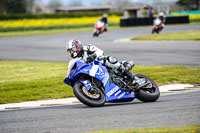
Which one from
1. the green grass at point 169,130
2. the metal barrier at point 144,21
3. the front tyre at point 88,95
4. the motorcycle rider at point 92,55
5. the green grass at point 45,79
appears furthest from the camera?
the metal barrier at point 144,21

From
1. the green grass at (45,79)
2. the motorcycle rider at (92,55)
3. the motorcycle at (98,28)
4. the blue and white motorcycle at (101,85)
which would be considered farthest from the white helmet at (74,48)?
the motorcycle at (98,28)

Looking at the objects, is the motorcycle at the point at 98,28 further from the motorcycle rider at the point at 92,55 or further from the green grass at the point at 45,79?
the motorcycle rider at the point at 92,55

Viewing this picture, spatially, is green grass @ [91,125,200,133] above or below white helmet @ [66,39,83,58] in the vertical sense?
below

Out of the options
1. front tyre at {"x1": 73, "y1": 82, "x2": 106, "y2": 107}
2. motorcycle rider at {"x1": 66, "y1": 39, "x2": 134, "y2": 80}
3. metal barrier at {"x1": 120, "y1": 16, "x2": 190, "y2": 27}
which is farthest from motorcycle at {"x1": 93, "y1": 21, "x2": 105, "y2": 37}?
front tyre at {"x1": 73, "y1": 82, "x2": 106, "y2": 107}

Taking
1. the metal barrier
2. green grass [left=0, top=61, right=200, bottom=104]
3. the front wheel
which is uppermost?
the front wheel

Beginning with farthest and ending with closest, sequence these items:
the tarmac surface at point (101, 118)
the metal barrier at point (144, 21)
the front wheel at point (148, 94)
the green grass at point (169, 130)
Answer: the metal barrier at point (144, 21) → the front wheel at point (148, 94) → the tarmac surface at point (101, 118) → the green grass at point (169, 130)

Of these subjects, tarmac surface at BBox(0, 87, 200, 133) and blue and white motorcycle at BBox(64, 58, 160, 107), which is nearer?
tarmac surface at BBox(0, 87, 200, 133)

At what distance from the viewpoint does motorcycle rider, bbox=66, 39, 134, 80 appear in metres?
8.29

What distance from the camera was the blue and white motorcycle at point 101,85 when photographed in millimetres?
8031

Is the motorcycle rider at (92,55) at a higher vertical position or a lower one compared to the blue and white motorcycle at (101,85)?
higher

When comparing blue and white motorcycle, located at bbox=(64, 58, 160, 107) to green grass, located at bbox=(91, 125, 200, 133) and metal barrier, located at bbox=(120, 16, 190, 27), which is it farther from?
metal barrier, located at bbox=(120, 16, 190, 27)

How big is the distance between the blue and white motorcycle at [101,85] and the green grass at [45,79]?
7.97 feet

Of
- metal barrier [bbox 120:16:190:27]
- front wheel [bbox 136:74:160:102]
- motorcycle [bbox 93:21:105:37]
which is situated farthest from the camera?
metal barrier [bbox 120:16:190:27]

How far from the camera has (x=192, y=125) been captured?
232 inches
